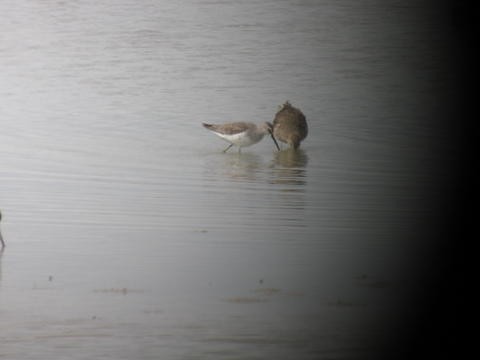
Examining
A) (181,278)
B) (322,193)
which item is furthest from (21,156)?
(181,278)

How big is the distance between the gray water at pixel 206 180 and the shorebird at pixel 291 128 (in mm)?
158

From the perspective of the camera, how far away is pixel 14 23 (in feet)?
80.5

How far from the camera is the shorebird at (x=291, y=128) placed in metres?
15.5

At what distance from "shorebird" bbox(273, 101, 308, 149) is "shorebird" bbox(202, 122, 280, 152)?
262 millimetres

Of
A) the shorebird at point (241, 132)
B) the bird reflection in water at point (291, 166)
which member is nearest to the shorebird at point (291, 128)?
the bird reflection in water at point (291, 166)

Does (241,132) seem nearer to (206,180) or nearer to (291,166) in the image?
(291,166)

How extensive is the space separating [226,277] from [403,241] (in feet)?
6.37

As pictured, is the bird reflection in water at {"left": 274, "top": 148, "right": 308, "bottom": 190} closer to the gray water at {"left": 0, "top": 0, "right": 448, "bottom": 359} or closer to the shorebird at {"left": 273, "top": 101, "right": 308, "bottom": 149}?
the gray water at {"left": 0, "top": 0, "right": 448, "bottom": 359}

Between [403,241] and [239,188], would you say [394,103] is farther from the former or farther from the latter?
[403,241]

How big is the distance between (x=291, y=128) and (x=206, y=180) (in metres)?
2.99

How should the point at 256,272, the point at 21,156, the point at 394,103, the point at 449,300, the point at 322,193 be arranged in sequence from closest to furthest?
the point at 449,300 → the point at 256,272 → the point at 322,193 → the point at 21,156 → the point at 394,103

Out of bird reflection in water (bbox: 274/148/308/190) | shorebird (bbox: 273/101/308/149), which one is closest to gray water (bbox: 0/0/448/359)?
bird reflection in water (bbox: 274/148/308/190)

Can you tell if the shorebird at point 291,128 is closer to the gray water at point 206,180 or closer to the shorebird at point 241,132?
the gray water at point 206,180

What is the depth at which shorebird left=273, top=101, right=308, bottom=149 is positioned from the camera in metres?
15.5
